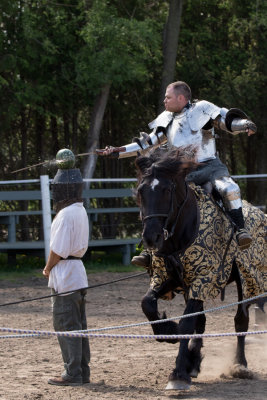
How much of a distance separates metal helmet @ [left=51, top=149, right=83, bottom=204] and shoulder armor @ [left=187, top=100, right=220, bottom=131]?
101cm

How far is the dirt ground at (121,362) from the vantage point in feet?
18.4

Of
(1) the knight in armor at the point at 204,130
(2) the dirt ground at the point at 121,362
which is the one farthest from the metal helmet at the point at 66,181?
(2) the dirt ground at the point at 121,362

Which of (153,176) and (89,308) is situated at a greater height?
(153,176)

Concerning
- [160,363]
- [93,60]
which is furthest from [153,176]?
[93,60]

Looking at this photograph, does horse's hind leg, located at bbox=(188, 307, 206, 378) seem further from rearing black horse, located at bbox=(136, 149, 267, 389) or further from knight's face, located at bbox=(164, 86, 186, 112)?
knight's face, located at bbox=(164, 86, 186, 112)

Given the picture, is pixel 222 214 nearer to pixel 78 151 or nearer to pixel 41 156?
pixel 41 156

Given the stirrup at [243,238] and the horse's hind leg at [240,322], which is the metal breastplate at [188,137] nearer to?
the stirrup at [243,238]

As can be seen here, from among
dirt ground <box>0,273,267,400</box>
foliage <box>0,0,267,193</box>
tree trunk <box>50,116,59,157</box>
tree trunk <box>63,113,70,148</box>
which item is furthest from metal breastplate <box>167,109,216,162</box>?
tree trunk <box>50,116,59,157</box>

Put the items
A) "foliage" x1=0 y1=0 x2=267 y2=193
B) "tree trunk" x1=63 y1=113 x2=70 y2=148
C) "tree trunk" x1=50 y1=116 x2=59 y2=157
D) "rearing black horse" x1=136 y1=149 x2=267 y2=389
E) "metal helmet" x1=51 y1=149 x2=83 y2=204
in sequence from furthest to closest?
"tree trunk" x1=50 y1=116 x2=59 y2=157
"tree trunk" x1=63 y1=113 x2=70 y2=148
"foliage" x1=0 y1=0 x2=267 y2=193
"metal helmet" x1=51 y1=149 x2=83 y2=204
"rearing black horse" x1=136 y1=149 x2=267 y2=389

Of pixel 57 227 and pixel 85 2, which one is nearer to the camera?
pixel 57 227

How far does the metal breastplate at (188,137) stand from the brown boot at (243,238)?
68 cm

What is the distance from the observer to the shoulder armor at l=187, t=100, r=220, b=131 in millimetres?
6297

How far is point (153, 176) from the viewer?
18.3 ft

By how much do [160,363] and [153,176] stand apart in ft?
6.07
